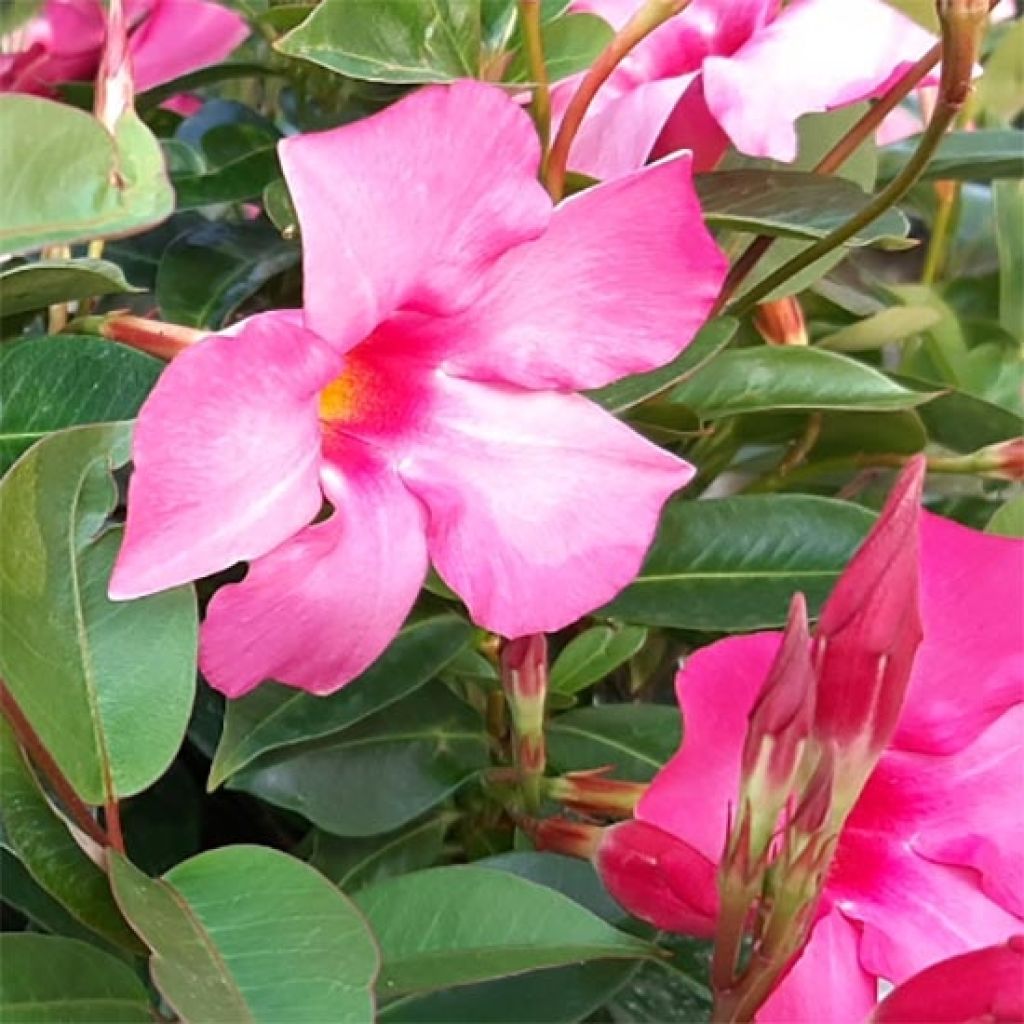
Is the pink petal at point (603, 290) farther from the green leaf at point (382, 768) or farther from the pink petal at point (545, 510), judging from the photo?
the green leaf at point (382, 768)

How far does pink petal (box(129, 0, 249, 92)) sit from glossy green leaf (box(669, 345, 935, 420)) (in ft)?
0.78

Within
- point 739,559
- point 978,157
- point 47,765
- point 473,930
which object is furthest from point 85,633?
point 978,157

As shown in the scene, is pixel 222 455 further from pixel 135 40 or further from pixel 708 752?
pixel 135 40

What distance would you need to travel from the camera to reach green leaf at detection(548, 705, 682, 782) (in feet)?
1.72

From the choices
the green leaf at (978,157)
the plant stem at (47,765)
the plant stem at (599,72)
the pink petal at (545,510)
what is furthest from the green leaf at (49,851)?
the green leaf at (978,157)

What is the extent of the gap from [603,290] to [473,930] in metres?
0.19

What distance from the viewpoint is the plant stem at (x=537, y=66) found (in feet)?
1.47

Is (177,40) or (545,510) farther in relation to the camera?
(177,40)

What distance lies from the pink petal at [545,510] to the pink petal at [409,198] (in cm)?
5

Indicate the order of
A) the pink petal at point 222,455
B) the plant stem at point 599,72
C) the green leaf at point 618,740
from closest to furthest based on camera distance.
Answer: the pink petal at point 222,455 → the plant stem at point 599,72 → the green leaf at point 618,740

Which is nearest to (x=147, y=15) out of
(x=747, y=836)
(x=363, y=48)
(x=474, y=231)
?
(x=363, y=48)

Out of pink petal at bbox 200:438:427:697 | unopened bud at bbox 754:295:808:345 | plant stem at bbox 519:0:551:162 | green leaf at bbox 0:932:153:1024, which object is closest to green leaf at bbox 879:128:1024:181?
unopened bud at bbox 754:295:808:345

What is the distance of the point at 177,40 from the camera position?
0.58 metres

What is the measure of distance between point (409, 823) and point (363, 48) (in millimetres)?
279
